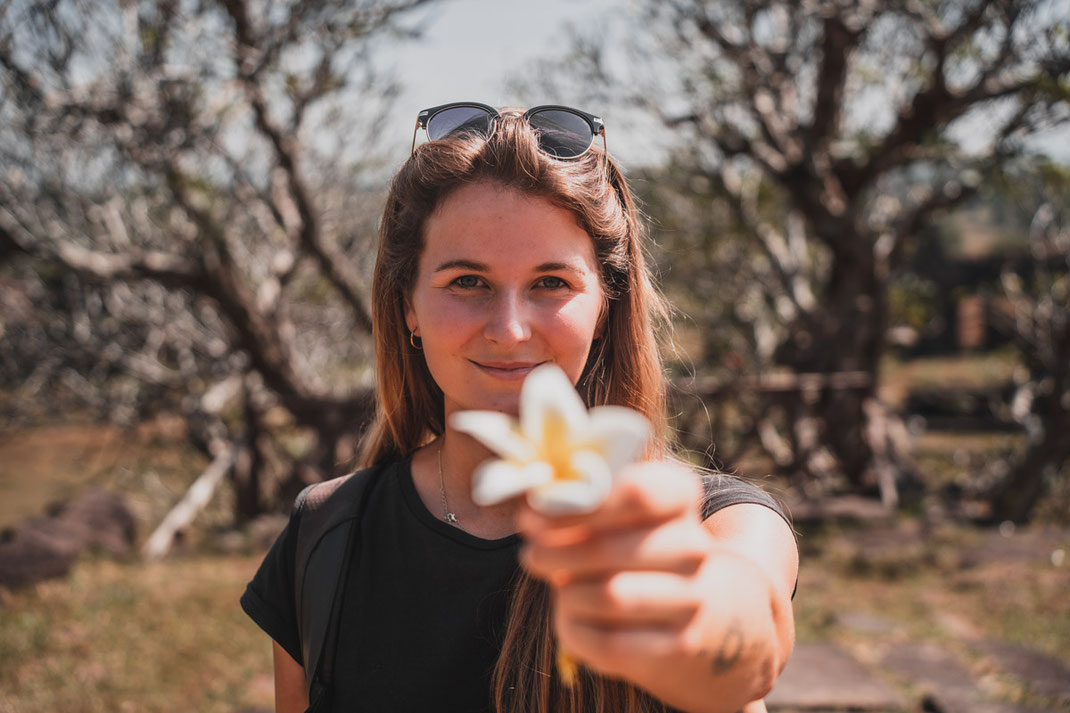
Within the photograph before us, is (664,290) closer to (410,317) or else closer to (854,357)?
(854,357)

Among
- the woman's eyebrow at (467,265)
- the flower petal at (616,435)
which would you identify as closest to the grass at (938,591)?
the woman's eyebrow at (467,265)

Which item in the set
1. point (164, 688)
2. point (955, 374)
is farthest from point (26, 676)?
point (955, 374)

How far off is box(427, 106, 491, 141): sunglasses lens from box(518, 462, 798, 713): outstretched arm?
98 centimetres

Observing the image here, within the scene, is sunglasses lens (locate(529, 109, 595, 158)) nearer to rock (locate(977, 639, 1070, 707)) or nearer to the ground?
the ground

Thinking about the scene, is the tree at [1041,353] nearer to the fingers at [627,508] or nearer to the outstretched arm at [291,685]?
the outstretched arm at [291,685]

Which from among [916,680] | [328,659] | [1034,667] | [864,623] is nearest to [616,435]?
[328,659]

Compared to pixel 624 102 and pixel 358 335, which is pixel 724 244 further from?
pixel 358 335

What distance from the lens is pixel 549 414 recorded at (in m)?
0.76

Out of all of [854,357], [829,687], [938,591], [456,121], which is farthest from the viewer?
[854,357]

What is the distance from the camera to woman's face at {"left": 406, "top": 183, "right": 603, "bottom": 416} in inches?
52.9

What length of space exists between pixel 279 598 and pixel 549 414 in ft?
3.63

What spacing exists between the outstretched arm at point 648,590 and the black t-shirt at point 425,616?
499 millimetres

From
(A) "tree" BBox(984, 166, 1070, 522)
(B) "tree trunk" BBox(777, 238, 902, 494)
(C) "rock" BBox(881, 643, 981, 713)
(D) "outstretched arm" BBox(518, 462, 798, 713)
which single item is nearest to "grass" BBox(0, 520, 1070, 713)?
(C) "rock" BBox(881, 643, 981, 713)

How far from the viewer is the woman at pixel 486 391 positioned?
135cm
